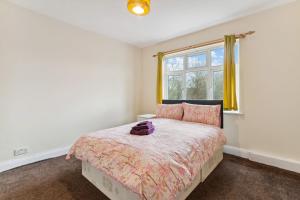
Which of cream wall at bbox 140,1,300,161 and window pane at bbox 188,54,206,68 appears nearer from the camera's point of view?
cream wall at bbox 140,1,300,161

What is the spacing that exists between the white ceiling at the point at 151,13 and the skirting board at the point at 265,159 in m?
2.41

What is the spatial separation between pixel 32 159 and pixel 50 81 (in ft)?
4.38

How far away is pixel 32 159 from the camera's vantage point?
2.40m

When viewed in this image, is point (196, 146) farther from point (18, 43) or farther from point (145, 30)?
point (18, 43)

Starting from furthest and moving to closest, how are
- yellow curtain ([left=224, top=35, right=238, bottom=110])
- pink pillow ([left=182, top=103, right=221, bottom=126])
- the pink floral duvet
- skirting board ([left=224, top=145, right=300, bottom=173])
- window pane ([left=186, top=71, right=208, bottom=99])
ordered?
window pane ([left=186, top=71, right=208, bottom=99]) → yellow curtain ([left=224, top=35, right=238, bottom=110]) → pink pillow ([left=182, top=103, right=221, bottom=126]) → skirting board ([left=224, top=145, right=300, bottom=173]) → the pink floral duvet

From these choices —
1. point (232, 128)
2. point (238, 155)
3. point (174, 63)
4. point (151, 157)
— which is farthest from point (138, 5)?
point (238, 155)

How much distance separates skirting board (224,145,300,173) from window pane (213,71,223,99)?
1.03 metres

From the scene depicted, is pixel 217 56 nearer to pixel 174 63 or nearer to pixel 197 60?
pixel 197 60

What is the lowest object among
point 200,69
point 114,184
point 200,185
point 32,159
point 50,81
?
point 200,185

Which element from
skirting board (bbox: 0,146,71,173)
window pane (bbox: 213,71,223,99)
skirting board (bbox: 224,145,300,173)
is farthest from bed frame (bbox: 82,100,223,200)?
window pane (bbox: 213,71,223,99)

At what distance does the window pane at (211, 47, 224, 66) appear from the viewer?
3.04 m

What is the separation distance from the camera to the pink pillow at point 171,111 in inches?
117

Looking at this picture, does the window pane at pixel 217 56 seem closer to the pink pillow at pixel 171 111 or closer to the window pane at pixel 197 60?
the window pane at pixel 197 60

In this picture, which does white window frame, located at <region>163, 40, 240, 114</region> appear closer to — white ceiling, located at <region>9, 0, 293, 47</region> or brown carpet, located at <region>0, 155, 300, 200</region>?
white ceiling, located at <region>9, 0, 293, 47</region>
